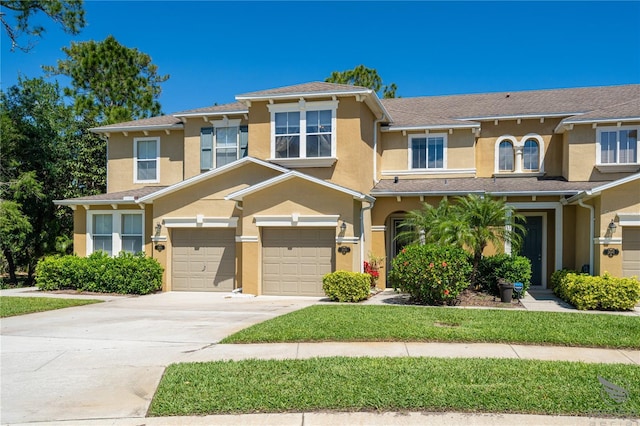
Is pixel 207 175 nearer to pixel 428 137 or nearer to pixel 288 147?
pixel 288 147

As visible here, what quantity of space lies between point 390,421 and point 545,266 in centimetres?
1538

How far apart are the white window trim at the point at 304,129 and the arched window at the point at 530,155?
315 inches

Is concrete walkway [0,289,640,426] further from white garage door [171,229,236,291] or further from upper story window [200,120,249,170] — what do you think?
upper story window [200,120,249,170]

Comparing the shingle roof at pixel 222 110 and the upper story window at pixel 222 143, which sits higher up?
the shingle roof at pixel 222 110

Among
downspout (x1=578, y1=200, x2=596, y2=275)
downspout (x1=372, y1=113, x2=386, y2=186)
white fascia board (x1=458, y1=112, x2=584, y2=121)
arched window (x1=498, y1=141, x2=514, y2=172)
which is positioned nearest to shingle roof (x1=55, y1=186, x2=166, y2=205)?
downspout (x1=372, y1=113, x2=386, y2=186)

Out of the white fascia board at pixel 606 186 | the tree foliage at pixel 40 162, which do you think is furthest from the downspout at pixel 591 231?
the tree foliage at pixel 40 162

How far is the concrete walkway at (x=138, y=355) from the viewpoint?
6.20 metres

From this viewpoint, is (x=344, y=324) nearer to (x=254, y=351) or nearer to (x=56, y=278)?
(x=254, y=351)

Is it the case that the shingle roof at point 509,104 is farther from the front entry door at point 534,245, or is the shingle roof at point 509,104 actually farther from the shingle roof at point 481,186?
the front entry door at point 534,245

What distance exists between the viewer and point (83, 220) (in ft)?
69.1

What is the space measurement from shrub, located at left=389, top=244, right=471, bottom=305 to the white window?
27.0 feet

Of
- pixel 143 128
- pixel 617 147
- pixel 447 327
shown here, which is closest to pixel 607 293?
pixel 447 327

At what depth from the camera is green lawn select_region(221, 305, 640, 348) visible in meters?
9.76

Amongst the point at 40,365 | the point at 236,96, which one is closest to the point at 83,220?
the point at 236,96
